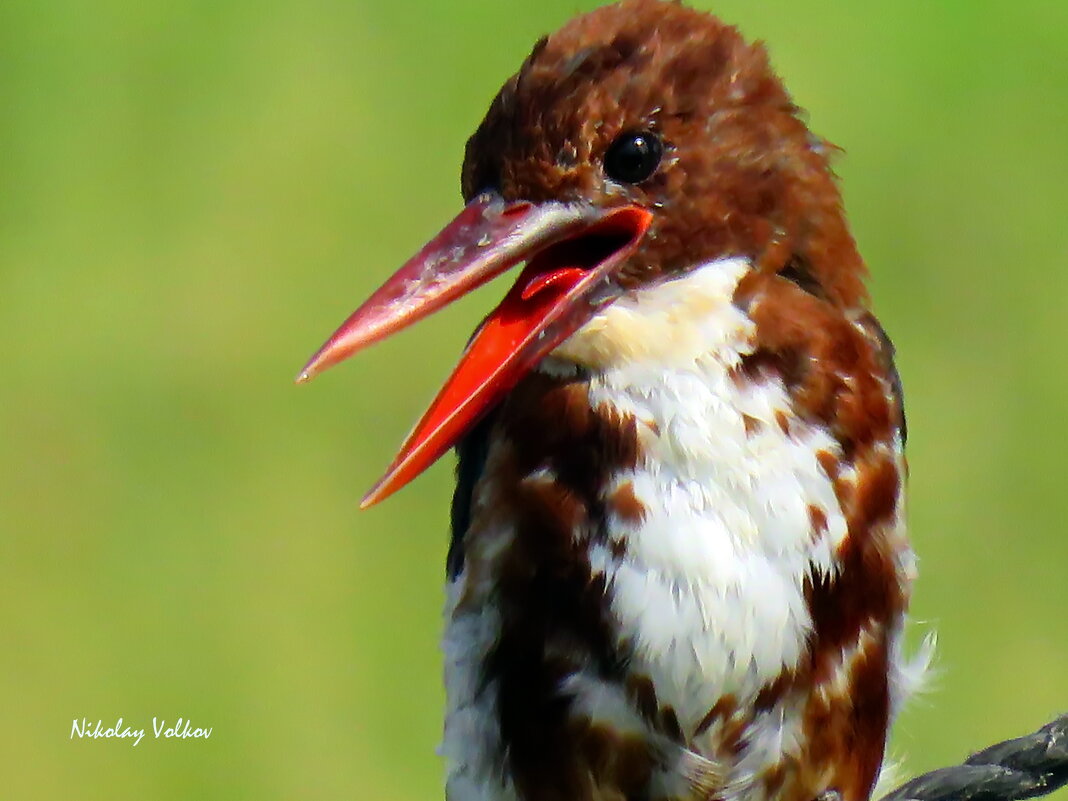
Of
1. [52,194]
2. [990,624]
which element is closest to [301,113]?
[52,194]

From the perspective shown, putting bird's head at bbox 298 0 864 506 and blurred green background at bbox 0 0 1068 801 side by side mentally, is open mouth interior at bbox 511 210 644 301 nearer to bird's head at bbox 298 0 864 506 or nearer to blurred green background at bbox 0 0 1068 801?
bird's head at bbox 298 0 864 506

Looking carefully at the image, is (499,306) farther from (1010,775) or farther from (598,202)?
(1010,775)

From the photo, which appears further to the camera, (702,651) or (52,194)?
(52,194)

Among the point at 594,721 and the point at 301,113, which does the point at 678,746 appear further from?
the point at 301,113

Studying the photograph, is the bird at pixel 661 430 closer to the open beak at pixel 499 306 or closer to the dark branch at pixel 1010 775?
the open beak at pixel 499 306

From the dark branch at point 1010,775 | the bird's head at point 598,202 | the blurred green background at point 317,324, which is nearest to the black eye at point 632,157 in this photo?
the bird's head at point 598,202
